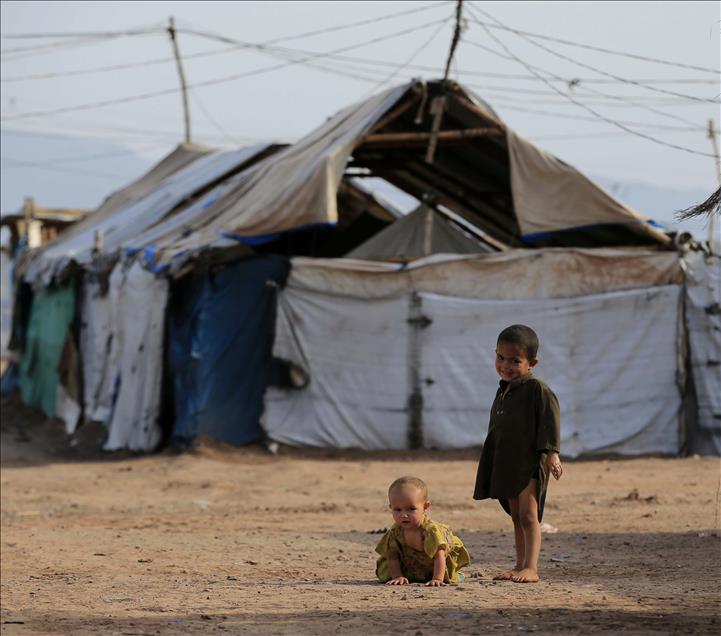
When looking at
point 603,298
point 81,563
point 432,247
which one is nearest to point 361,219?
point 432,247

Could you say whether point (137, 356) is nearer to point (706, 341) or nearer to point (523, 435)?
point (706, 341)

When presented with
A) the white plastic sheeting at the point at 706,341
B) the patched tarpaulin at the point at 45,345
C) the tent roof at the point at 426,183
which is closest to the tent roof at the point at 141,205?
the patched tarpaulin at the point at 45,345

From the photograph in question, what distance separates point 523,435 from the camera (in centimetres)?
655

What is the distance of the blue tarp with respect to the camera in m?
16.0

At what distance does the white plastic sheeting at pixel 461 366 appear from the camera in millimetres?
15422

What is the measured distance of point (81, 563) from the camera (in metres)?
8.79

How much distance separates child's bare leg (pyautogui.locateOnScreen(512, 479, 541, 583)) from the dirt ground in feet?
0.47

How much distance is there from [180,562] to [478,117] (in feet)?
31.1

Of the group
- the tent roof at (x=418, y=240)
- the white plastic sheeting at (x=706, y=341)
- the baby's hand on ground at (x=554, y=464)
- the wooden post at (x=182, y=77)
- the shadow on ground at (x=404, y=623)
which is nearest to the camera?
the shadow on ground at (x=404, y=623)

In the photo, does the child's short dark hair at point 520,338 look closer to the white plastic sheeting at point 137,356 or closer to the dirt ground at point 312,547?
the dirt ground at point 312,547

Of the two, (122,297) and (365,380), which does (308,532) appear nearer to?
(365,380)

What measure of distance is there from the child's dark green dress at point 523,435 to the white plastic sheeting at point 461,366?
893cm

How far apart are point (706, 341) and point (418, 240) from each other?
4.00 metres

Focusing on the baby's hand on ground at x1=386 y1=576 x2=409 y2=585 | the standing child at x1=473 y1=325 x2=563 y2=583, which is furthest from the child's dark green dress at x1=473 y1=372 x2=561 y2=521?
the baby's hand on ground at x1=386 y1=576 x2=409 y2=585
